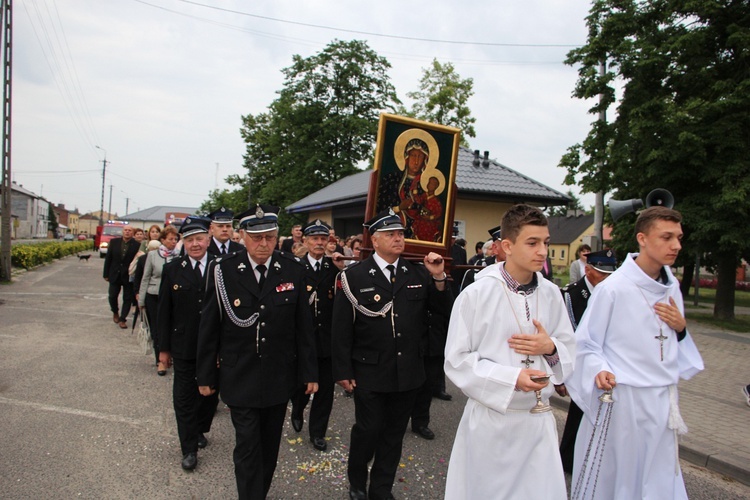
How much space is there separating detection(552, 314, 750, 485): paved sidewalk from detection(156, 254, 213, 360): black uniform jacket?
196 inches

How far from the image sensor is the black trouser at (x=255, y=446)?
3393 mm

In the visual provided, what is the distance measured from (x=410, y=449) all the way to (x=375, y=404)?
1437 mm

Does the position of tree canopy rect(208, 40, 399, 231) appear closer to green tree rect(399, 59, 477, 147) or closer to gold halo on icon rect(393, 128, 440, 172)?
green tree rect(399, 59, 477, 147)

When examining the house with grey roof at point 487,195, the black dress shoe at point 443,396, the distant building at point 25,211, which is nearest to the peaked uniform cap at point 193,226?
the black dress shoe at point 443,396

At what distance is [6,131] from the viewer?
58.3 feet

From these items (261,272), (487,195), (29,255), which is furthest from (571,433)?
(29,255)

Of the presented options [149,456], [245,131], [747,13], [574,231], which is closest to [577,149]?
[747,13]

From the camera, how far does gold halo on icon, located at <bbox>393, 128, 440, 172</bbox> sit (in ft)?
17.6

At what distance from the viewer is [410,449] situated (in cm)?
502

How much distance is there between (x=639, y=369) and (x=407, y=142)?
3184 mm

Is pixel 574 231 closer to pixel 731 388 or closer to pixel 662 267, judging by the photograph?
pixel 731 388

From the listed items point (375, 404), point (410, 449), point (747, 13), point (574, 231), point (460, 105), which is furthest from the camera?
point (574, 231)

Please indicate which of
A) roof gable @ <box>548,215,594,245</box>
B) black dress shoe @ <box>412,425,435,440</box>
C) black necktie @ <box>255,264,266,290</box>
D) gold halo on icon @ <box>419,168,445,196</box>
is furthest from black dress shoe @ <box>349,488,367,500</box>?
roof gable @ <box>548,215,594,245</box>

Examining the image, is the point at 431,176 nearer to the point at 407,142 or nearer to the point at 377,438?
the point at 407,142
